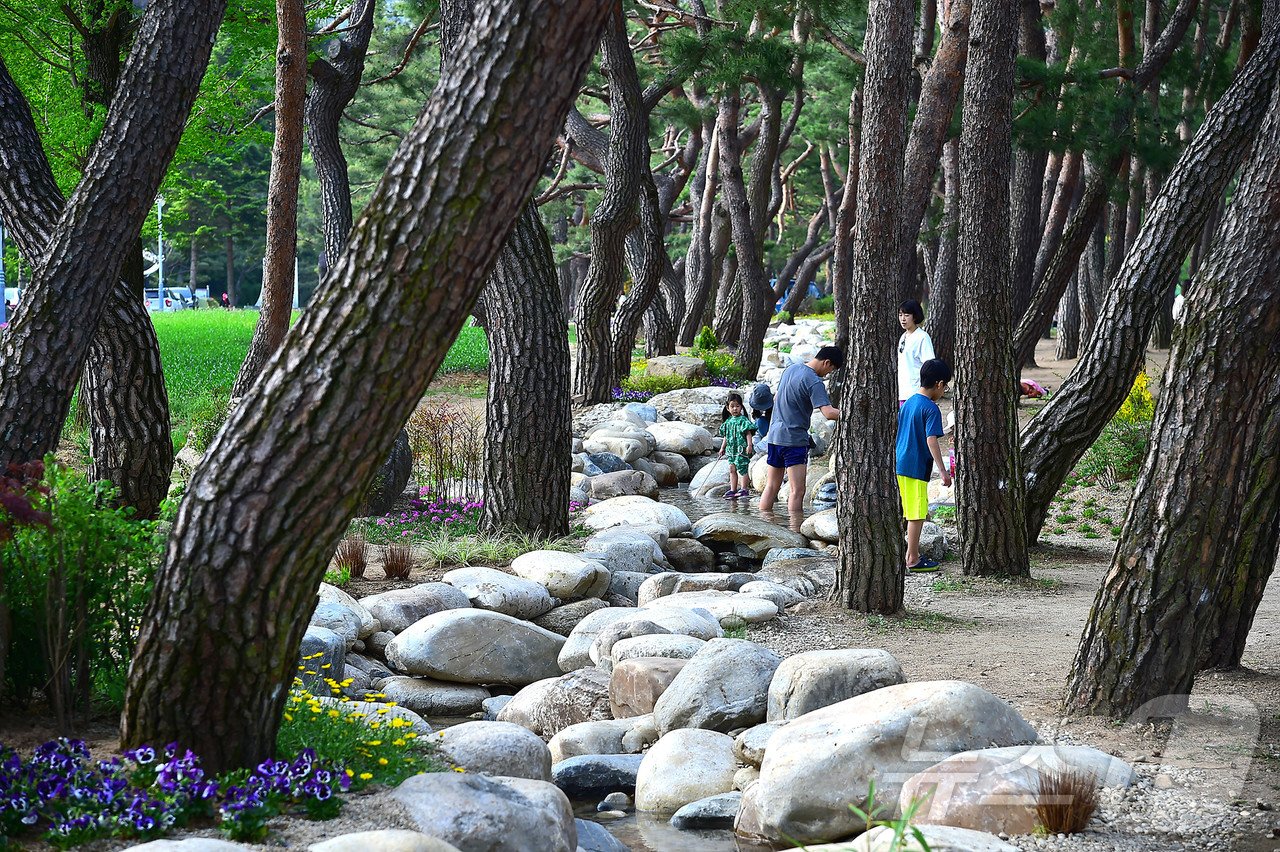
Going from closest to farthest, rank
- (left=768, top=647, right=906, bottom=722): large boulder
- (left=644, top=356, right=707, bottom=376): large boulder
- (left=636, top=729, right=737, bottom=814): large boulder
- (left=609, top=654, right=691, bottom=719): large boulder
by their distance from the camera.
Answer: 1. (left=636, top=729, right=737, bottom=814): large boulder
2. (left=768, top=647, right=906, bottom=722): large boulder
3. (left=609, top=654, right=691, bottom=719): large boulder
4. (left=644, top=356, right=707, bottom=376): large boulder

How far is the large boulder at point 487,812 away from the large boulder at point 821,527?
6.71 meters

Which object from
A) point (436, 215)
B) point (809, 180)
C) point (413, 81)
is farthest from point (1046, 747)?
point (809, 180)

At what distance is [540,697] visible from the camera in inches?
261

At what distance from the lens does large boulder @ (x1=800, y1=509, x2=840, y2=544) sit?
34.4 feet

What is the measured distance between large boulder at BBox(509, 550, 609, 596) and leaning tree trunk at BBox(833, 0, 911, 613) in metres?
1.81

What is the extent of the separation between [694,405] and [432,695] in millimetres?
10933

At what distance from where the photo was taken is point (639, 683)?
20.7 feet

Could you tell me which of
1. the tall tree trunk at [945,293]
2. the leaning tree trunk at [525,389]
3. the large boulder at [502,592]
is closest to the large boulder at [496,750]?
the large boulder at [502,592]

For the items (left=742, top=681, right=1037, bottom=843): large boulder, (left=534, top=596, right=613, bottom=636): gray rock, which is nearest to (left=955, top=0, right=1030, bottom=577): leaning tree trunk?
(left=534, top=596, right=613, bottom=636): gray rock

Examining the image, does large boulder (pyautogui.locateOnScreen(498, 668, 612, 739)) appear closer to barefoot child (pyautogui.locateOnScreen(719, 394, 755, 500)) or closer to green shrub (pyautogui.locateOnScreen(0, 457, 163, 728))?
green shrub (pyautogui.locateOnScreen(0, 457, 163, 728))

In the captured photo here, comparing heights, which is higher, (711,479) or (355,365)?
(355,365)

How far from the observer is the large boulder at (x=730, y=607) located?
7375 millimetres

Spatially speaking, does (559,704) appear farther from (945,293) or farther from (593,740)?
(945,293)

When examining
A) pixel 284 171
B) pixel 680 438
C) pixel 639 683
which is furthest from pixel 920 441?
pixel 680 438
